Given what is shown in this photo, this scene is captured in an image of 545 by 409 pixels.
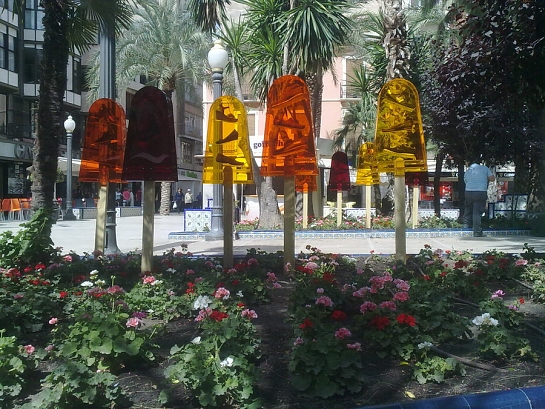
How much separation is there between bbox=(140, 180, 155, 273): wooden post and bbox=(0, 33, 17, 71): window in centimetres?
2950

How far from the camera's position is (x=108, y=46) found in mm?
10789

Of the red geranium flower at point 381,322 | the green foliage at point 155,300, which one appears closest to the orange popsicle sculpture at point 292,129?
the green foliage at point 155,300

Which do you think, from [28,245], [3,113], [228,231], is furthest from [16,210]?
[228,231]

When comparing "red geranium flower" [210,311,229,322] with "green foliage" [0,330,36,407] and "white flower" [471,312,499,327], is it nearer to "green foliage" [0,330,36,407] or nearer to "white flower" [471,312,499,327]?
"green foliage" [0,330,36,407]

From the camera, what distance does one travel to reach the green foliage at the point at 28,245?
698 centimetres

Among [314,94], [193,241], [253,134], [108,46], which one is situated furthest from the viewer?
[253,134]

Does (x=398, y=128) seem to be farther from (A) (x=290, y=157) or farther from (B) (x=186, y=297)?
(B) (x=186, y=297)

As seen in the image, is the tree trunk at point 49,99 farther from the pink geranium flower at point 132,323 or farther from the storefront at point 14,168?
the storefront at point 14,168

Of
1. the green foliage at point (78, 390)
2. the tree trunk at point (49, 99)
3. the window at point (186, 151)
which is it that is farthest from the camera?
the window at point (186, 151)

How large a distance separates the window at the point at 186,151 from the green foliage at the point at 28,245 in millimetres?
47074

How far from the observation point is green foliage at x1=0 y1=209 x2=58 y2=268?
275 inches

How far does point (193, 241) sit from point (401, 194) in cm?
843

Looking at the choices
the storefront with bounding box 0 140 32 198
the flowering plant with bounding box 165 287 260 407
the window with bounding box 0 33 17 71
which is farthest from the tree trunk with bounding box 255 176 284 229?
the window with bounding box 0 33 17 71

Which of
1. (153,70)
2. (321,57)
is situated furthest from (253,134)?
(321,57)
